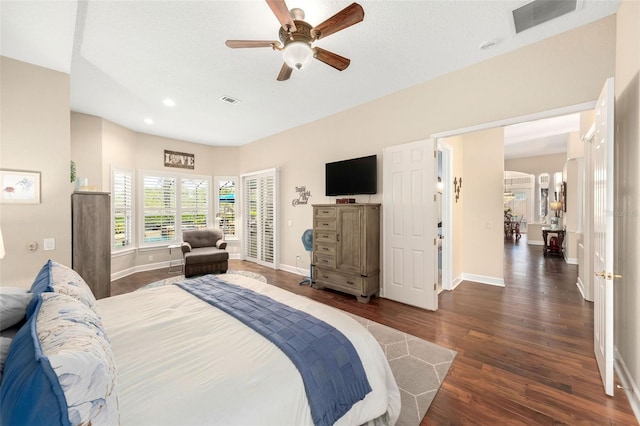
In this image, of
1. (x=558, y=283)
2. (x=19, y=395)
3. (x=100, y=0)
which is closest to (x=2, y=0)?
(x=100, y=0)

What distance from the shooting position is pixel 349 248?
3.91 m

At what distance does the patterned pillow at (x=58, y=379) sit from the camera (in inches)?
25.6

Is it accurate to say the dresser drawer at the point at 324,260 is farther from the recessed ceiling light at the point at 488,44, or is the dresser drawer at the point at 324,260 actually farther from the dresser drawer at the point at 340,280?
the recessed ceiling light at the point at 488,44

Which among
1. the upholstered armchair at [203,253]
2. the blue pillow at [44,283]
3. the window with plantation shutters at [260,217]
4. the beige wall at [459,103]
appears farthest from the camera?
the window with plantation shutters at [260,217]

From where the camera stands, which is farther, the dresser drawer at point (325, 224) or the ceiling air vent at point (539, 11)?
the dresser drawer at point (325, 224)

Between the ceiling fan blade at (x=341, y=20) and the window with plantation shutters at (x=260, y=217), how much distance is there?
12.9 feet

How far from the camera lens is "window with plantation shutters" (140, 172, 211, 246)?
18.9 feet

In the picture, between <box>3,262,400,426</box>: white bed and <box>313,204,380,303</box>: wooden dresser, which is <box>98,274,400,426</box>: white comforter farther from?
<box>313,204,380,303</box>: wooden dresser

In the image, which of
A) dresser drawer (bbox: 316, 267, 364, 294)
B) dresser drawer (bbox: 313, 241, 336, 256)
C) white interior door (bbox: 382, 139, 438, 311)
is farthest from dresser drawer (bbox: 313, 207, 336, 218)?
dresser drawer (bbox: 316, 267, 364, 294)

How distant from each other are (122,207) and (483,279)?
23.9 ft

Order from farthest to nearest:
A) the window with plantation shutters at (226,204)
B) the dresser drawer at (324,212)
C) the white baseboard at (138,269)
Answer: the window with plantation shutters at (226,204), the white baseboard at (138,269), the dresser drawer at (324,212)

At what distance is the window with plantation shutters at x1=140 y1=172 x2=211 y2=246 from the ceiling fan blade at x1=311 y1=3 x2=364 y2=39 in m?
5.47

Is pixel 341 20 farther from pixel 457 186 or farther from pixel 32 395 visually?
pixel 457 186

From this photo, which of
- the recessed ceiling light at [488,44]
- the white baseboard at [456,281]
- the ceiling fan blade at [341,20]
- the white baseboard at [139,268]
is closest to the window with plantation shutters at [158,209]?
the white baseboard at [139,268]
